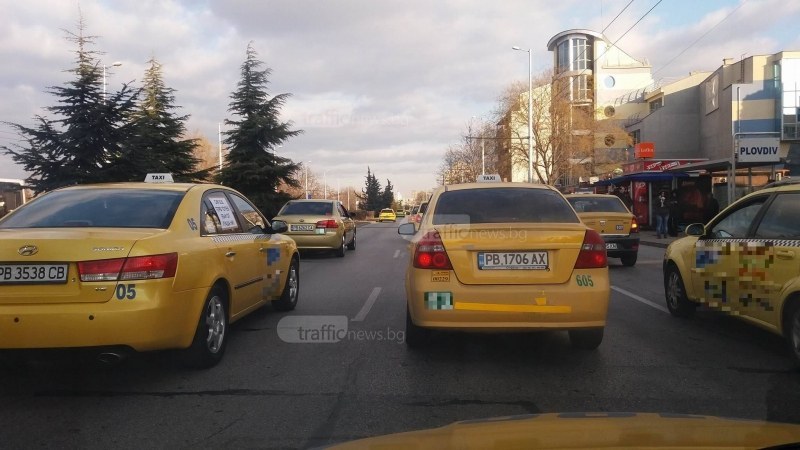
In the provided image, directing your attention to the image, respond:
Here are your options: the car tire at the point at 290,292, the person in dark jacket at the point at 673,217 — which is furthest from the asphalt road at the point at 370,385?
the person in dark jacket at the point at 673,217

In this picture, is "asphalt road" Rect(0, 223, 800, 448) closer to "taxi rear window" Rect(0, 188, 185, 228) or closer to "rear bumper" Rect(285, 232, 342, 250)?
"taxi rear window" Rect(0, 188, 185, 228)

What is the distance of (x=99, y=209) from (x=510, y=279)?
11.3ft

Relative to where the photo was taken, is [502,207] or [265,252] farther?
[265,252]

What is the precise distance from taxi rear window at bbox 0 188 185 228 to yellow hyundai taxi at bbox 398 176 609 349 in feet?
7.13

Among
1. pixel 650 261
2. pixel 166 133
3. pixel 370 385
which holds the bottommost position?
pixel 650 261

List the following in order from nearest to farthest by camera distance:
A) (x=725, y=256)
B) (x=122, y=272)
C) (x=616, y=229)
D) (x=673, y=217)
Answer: (x=122, y=272)
(x=725, y=256)
(x=616, y=229)
(x=673, y=217)

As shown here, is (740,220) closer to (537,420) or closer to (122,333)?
(537,420)

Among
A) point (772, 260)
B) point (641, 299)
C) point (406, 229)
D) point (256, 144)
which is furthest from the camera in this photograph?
point (256, 144)

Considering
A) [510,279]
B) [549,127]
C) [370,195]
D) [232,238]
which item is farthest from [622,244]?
[370,195]

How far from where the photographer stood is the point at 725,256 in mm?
6309

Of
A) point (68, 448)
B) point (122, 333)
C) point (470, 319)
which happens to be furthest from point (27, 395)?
point (470, 319)

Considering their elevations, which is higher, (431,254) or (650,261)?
(431,254)

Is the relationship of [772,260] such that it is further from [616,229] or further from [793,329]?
[616,229]

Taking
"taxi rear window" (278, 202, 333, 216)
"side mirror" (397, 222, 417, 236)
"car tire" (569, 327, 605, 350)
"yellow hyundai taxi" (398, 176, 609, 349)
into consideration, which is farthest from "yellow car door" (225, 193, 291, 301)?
"taxi rear window" (278, 202, 333, 216)
